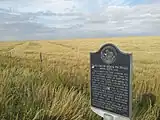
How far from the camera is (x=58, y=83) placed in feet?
23.4

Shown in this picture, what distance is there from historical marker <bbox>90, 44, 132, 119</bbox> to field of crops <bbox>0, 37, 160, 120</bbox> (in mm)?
723

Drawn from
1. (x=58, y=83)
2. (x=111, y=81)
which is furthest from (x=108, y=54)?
(x=58, y=83)

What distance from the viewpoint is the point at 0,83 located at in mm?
5867

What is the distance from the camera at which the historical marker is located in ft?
13.3

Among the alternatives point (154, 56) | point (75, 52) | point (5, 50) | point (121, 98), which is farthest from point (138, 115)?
point (5, 50)

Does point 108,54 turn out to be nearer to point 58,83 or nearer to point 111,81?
point 111,81

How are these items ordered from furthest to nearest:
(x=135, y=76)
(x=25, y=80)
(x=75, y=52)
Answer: (x=75, y=52)
(x=135, y=76)
(x=25, y=80)

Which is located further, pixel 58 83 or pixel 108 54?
pixel 58 83

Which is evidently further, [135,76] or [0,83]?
[135,76]

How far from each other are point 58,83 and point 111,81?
9.94ft

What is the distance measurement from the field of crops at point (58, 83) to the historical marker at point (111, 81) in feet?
2.37

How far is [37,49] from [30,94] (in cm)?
490

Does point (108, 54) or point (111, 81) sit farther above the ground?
point (108, 54)

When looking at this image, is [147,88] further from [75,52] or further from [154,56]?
[75,52]
